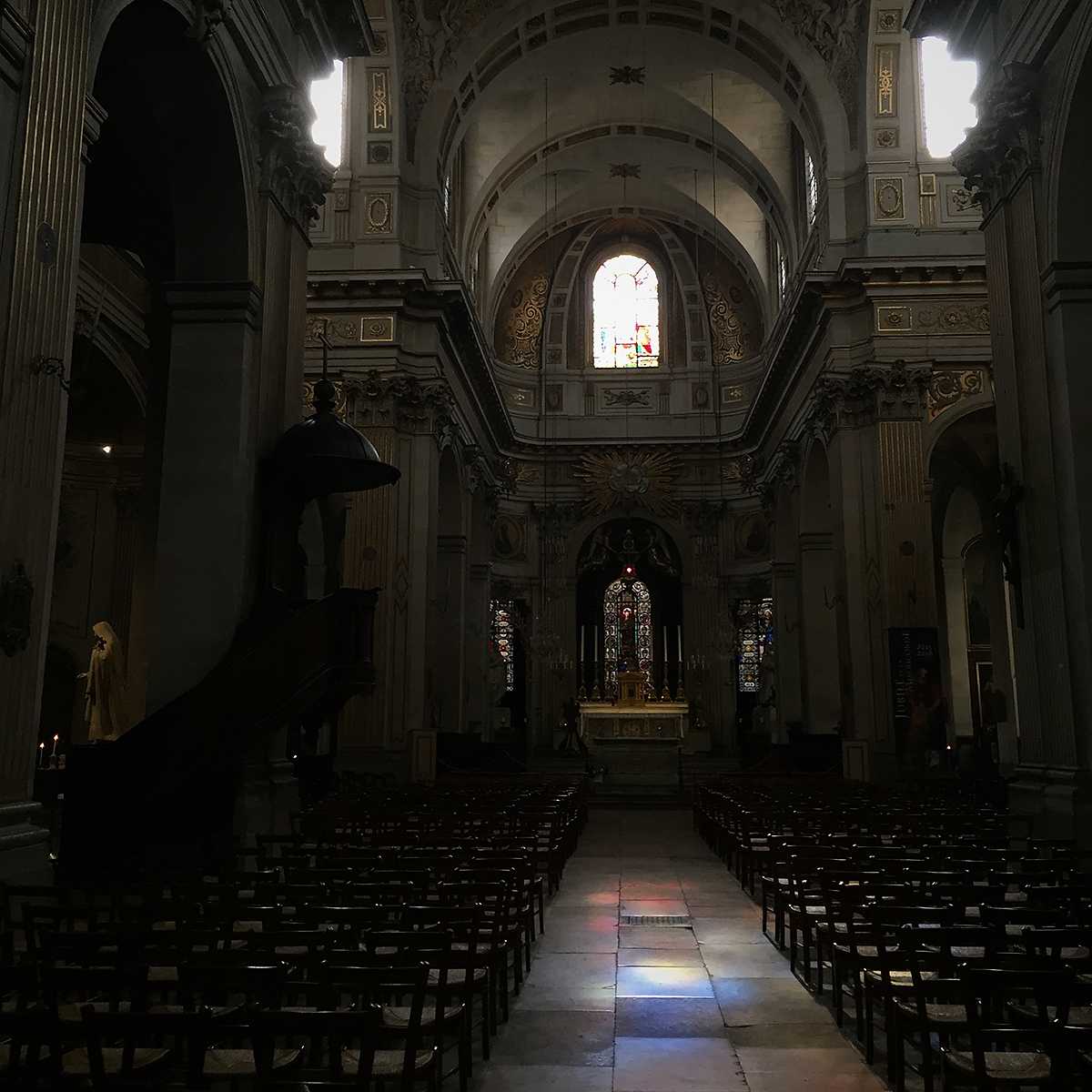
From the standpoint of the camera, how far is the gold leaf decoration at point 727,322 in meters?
34.2

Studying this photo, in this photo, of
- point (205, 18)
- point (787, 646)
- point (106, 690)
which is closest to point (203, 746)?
point (106, 690)

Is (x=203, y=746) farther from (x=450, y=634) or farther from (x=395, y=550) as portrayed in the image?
(x=450, y=634)

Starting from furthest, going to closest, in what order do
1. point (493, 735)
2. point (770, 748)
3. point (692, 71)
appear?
point (493, 735) → point (692, 71) → point (770, 748)

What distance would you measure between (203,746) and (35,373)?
14.1 feet

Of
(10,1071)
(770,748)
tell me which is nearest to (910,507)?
(770,748)

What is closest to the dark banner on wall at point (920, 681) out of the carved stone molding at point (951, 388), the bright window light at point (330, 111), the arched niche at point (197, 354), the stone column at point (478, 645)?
the carved stone molding at point (951, 388)

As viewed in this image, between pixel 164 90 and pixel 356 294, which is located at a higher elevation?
pixel 356 294

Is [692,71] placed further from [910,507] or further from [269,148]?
[269,148]

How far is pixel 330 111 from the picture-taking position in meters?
21.6

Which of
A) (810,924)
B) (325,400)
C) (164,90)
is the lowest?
(810,924)

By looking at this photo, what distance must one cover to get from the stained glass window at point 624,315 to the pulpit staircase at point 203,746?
25.5 m

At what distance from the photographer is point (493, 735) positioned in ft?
95.4

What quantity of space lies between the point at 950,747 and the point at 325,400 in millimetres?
12373

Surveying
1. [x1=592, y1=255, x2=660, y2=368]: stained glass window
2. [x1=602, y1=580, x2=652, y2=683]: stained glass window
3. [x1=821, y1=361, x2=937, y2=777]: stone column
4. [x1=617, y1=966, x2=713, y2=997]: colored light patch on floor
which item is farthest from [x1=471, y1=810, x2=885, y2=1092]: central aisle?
[x1=592, y1=255, x2=660, y2=368]: stained glass window
